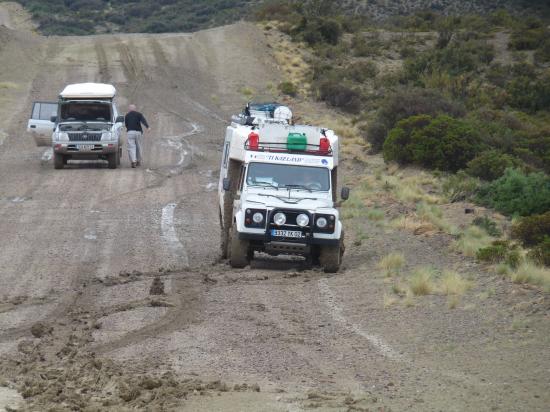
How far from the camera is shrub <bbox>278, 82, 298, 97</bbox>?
5081cm

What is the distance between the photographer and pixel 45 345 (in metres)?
11.2

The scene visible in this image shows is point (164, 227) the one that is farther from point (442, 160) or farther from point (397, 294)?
point (442, 160)

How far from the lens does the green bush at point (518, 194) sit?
22406 millimetres

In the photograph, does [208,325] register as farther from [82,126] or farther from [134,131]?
[134,131]

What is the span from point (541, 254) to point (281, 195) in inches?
163

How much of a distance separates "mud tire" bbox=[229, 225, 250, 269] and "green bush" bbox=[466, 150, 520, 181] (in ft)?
41.3

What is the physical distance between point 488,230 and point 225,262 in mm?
5826

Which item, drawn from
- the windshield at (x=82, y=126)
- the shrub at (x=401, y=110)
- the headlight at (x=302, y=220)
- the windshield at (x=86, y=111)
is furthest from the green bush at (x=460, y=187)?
the windshield at (x=86, y=111)

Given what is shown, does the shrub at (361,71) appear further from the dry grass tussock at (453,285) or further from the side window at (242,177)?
the dry grass tussock at (453,285)

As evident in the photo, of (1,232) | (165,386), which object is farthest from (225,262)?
(165,386)

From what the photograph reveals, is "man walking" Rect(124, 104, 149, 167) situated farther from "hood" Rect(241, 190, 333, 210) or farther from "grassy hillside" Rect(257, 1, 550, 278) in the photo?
"hood" Rect(241, 190, 333, 210)

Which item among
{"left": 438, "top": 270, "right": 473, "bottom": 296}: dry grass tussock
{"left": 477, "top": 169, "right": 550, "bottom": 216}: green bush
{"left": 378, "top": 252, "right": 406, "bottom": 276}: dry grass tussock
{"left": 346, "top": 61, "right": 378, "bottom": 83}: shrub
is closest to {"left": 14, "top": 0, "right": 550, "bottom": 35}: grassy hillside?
{"left": 346, "top": 61, "right": 378, "bottom": 83}: shrub

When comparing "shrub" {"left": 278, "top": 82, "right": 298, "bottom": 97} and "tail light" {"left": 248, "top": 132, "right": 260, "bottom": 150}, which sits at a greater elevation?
"tail light" {"left": 248, "top": 132, "right": 260, "bottom": 150}

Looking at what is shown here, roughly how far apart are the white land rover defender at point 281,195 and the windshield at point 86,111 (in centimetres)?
1217
